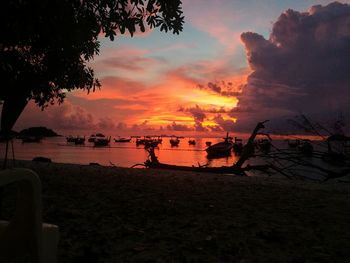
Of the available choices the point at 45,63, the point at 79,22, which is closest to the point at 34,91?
the point at 45,63

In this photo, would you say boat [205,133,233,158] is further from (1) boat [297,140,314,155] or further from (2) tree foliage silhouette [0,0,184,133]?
(2) tree foliage silhouette [0,0,184,133]

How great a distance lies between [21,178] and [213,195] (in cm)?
768

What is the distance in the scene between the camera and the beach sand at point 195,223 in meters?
5.12

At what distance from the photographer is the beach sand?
5.12 metres

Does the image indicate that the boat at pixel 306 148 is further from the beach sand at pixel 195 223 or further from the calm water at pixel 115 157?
the calm water at pixel 115 157

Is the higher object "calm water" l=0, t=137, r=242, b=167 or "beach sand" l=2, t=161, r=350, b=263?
"beach sand" l=2, t=161, r=350, b=263

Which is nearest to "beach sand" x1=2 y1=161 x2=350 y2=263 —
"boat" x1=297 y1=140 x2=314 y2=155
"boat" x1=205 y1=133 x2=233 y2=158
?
"boat" x1=297 y1=140 x2=314 y2=155

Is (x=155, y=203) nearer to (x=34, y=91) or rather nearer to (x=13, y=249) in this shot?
(x=13, y=249)

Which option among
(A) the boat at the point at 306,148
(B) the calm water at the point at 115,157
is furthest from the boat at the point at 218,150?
Answer: (A) the boat at the point at 306,148

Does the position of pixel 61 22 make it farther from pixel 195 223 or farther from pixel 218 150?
pixel 218 150

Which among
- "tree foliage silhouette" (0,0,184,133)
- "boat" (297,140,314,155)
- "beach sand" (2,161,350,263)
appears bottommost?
"beach sand" (2,161,350,263)

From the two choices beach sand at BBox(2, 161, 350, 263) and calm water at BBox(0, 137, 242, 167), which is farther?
calm water at BBox(0, 137, 242, 167)

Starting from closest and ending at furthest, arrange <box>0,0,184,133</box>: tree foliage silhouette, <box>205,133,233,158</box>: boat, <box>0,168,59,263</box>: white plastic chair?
<box>0,168,59,263</box>: white plastic chair < <box>0,0,184,133</box>: tree foliage silhouette < <box>205,133,233,158</box>: boat

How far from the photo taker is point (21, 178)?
105 inches
